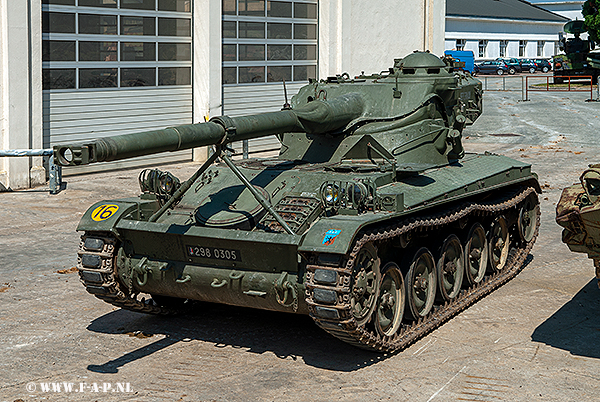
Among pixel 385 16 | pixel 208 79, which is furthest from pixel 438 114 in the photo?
pixel 385 16

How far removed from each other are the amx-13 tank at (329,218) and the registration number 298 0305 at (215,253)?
0.04 ft

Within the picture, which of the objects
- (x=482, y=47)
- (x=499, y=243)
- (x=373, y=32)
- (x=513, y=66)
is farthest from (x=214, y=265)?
(x=482, y=47)

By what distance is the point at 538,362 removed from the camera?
8000mm

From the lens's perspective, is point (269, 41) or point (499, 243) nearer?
point (499, 243)

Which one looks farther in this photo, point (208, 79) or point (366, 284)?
point (208, 79)

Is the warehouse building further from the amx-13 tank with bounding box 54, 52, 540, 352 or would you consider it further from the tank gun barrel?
the tank gun barrel

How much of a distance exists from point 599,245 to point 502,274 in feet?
9.42

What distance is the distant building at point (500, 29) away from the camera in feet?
226

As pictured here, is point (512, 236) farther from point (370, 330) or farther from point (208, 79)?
point (208, 79)

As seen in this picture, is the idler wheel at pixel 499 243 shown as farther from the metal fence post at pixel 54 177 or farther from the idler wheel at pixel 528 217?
the metal fence post at pixel 54 177

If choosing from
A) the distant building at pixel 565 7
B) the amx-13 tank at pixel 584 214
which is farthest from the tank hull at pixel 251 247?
the distant building at pixel 565 7

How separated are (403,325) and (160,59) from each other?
1355 centimetres

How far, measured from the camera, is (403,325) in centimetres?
884

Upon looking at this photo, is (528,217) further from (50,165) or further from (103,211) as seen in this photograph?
(50,165)
